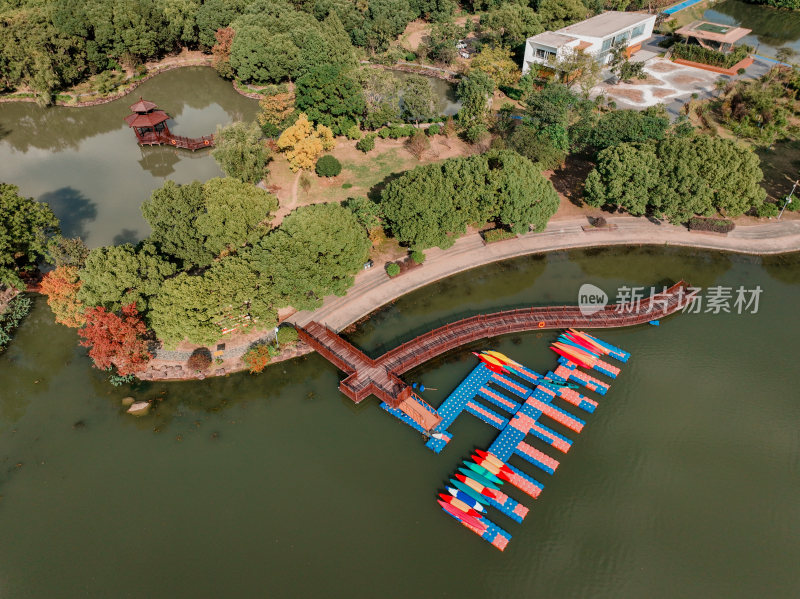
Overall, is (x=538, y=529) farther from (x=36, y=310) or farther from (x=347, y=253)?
(x=36, y=310)

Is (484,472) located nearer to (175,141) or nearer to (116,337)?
(116,337)

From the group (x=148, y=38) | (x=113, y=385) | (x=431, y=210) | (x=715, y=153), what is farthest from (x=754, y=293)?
(x=148, y=38)

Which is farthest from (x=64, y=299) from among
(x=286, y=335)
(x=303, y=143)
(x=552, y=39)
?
(x=552, y=39)

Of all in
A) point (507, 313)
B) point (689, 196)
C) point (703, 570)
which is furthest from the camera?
point (689, 196)

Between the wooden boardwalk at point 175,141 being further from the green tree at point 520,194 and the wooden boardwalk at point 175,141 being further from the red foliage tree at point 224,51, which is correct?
the green tree at point 520,194

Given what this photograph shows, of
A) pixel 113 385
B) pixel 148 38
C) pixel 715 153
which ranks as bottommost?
pixel 113 385

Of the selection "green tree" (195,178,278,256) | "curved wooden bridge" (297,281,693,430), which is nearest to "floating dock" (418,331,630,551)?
"curved wooden bridge" (297,281,693,430)
